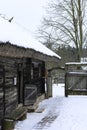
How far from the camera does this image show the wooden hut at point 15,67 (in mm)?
9968

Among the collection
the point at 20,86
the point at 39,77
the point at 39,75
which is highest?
the point at 39,75

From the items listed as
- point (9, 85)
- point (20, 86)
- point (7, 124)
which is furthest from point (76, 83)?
point (7, 124)

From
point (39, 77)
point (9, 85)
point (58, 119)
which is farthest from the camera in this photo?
point (39, 77)

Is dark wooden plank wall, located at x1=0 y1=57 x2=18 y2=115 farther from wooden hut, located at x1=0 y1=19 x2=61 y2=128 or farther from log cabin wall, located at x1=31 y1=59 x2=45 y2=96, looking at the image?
log cabin wall, located at x1=31 y1=59 x2=45 y2=96

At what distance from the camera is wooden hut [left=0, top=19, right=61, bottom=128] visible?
9968 mm

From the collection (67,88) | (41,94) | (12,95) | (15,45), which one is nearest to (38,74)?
(41,94)

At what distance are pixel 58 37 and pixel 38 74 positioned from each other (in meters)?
19.4

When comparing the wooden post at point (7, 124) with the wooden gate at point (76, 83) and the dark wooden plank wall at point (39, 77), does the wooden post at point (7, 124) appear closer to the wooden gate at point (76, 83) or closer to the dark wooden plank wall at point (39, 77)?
the dark wooden plank wall at point (39, 77)

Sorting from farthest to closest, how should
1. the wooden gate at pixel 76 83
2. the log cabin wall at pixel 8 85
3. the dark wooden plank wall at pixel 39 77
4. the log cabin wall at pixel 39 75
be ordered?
1. the wooden gate at pixel 76 83
2. the dark wooden plank wall at pixel 39 77
3. the log cabin wall at pixel 39 75
4. the log cabin wall at pixel 8 85

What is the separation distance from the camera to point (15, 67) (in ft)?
47.7

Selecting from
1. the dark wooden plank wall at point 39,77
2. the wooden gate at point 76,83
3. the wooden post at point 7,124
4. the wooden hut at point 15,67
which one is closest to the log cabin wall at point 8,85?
the wooden hut at point 15,67

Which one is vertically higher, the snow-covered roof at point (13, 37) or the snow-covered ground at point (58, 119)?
the snow-covered roof at point (13, 37)

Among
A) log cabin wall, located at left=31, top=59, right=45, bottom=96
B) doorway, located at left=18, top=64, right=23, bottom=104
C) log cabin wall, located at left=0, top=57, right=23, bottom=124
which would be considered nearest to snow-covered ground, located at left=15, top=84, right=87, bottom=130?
log cabin wall, located at left=0, top=57, right=23, bottom=124

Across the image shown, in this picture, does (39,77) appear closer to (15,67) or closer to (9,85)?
(15,67)
